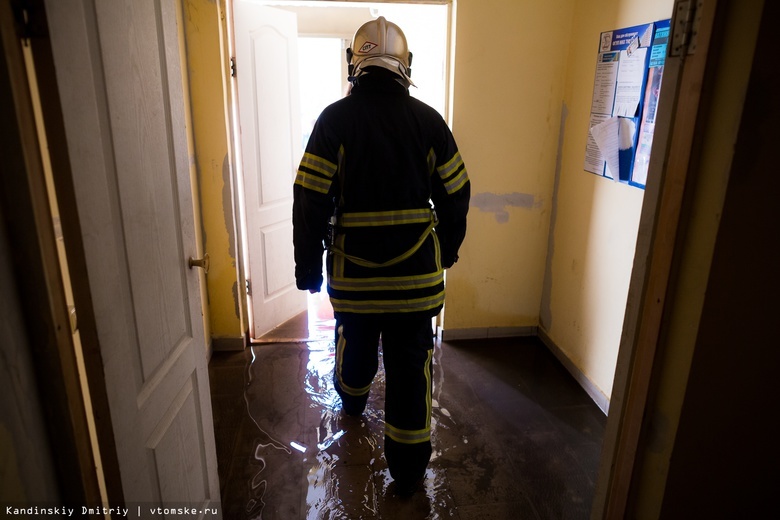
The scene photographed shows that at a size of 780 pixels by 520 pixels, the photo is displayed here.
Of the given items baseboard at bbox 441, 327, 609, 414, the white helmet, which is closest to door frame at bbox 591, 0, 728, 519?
the white helmet

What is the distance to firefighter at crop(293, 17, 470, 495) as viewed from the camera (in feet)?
6.05

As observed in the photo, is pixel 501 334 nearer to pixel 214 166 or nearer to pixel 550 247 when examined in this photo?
pixel 550 247

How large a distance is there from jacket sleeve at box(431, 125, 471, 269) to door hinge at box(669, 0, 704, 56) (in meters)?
1.01

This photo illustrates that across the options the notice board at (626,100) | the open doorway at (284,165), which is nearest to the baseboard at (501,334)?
the open doorway at (284,165)

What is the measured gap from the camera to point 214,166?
9.32 ft

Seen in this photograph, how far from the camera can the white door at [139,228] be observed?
3.01 ft

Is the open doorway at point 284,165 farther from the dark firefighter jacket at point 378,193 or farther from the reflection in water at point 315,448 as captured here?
the dark firefighter jacket at point 378,193

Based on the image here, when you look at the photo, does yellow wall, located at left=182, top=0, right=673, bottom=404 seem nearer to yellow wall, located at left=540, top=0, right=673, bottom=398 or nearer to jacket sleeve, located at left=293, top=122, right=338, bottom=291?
yellow wall, located at left=540, top=0, right=673, bottom=398

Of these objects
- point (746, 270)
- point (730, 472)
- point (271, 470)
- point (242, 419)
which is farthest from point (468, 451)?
point (746, 270)

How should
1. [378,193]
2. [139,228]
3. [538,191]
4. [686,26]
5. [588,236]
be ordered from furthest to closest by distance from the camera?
[538,191] → [588,236] → [378,193] → [139,228] → [686,26]

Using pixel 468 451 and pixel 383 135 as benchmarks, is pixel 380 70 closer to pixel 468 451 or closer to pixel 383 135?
pixel 383 135

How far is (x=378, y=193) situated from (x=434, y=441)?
1182 millimetres

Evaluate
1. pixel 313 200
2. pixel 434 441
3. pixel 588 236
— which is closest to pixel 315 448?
pixel 434 441

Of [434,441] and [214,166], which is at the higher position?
[214,166]
